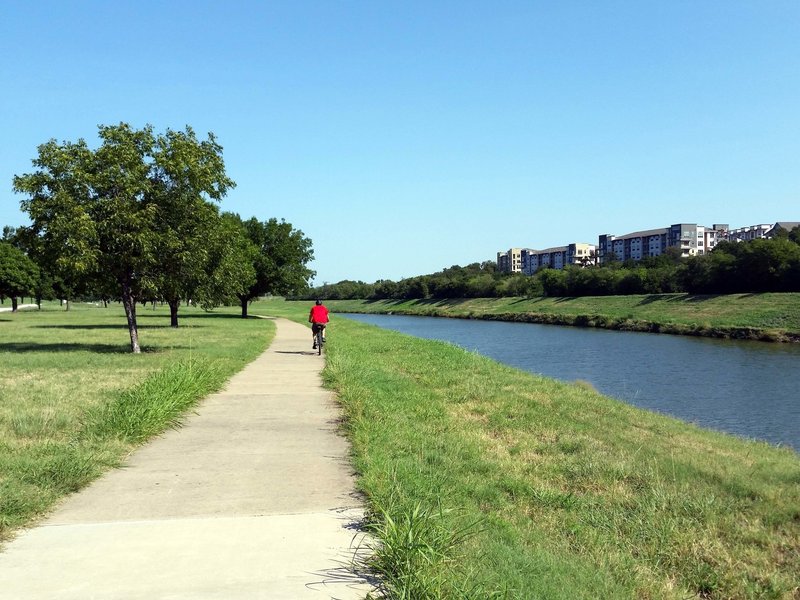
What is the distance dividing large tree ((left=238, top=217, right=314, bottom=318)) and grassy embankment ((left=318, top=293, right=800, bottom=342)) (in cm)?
2623

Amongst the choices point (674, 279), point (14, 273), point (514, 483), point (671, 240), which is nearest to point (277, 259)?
point (14, 273)

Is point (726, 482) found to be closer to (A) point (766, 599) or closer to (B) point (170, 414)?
(A) point (766, 599)

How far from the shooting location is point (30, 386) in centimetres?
1207

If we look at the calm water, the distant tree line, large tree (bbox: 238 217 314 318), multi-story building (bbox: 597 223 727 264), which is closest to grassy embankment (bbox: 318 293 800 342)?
the distant tree line

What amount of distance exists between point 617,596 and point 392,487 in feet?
6.37

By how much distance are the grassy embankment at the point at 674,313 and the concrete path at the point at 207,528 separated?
4369 centimetres

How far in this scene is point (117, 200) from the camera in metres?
18.1

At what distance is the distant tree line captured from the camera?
59938 millimetres

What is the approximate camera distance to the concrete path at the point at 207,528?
3.73 m

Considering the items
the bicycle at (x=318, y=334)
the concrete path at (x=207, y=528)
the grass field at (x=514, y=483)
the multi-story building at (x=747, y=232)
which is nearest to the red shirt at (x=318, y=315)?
the bicycle at (x=318, y=334)

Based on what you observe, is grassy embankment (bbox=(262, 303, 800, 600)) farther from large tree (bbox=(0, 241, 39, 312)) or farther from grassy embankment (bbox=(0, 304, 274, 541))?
large tree (bbox=(0, 241, 39, 312))

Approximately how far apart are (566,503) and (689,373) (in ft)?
66.9

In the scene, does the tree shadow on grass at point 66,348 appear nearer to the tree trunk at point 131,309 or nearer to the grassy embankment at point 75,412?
the tree trunk at point 131,309

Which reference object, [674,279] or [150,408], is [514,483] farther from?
[674,279]
